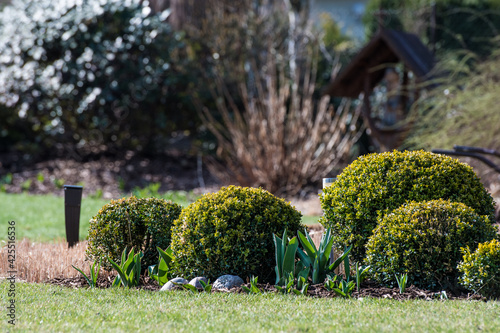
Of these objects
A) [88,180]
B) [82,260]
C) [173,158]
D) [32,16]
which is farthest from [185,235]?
[32,16]

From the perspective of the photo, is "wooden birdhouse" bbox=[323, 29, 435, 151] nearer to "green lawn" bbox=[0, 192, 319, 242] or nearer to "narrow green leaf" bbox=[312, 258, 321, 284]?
"green lawn" bbox=[0, 192, 319, 242]

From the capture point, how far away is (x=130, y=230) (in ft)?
15.0

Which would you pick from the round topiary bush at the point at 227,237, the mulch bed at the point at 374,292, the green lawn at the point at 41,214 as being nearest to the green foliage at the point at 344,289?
the mulch bed at the point at 374,292

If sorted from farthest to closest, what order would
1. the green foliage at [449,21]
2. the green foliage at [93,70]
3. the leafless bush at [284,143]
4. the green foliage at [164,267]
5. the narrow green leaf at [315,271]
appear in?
the green foliage at [449,21], the green foliage at [93,70], the leafless bush at [284,143], the green foliage at [164,267], the narrow green leaf at [315,271]

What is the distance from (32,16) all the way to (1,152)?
3222 mm

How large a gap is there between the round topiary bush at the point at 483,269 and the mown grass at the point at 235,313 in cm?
18

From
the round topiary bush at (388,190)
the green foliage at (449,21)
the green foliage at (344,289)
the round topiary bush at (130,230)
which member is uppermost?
the green foliage at (449,21)

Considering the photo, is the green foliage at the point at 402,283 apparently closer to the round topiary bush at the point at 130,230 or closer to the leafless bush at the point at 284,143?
the round topiary bush at the point at 130,230

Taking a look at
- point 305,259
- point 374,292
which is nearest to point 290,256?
point 305,259

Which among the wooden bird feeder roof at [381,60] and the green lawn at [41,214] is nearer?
the green lawn at [41,214]

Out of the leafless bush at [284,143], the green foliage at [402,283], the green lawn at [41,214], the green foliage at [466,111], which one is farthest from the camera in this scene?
the leafless bush at [284,143]

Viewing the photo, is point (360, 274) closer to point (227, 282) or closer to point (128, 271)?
point (227, 282)

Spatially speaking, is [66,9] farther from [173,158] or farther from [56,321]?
[56,321]

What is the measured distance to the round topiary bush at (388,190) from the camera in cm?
433
